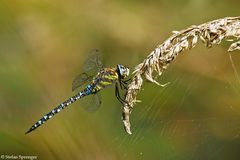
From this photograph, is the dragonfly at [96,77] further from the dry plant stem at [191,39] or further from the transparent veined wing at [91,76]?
the dry plant stem at [191,39]

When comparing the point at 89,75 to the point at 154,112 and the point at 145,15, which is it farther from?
the point at 145,15

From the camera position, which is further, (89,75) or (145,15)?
(145,15)

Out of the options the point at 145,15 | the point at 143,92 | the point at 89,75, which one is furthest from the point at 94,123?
the point at 145,15

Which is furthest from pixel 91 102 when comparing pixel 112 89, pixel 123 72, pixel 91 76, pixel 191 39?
pixel 191 39

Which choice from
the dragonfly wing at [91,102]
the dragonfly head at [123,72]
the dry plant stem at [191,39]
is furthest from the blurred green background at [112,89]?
the dry plant stem at [191,39]

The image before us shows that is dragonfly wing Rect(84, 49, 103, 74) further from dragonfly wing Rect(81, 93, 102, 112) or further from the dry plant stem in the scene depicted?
the dry plant stem

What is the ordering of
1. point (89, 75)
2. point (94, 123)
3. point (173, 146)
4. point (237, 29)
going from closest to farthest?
point (237, 29) < point (89, 75) < point (173, 146) < point (94, 123)
